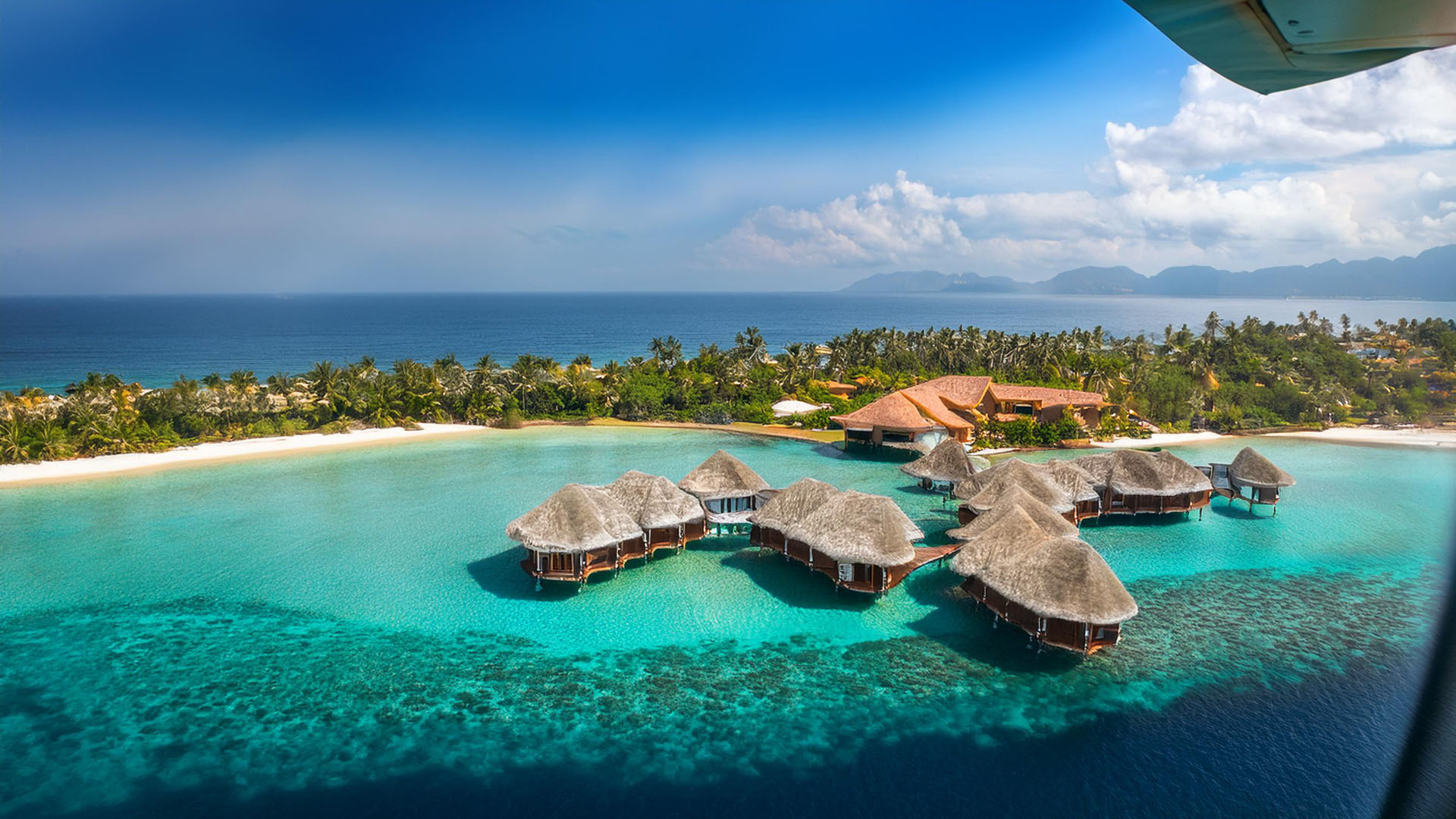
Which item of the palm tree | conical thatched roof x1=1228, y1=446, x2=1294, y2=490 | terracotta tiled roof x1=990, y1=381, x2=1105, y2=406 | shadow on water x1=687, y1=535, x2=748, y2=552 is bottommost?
shadow on water x1=687, y1=535, x2=748, y2=552


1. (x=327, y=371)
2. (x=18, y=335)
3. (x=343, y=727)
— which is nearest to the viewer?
(x=343, y=727)

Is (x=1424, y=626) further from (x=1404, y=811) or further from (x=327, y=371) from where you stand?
(x=327, y=371)

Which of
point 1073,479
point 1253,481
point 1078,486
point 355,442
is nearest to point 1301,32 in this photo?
point 1078,486

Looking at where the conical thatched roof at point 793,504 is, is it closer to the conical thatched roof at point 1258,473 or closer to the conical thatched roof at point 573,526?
the conical thatched roof at point 573,526

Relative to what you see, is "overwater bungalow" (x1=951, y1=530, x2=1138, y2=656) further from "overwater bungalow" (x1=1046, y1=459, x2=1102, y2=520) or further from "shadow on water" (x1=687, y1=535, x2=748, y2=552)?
"shadow on water" (x1=687, y1=535, x2=748, y2=552)

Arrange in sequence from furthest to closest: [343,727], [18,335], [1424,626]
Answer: [18,335]
[343,727]
[1424,626]

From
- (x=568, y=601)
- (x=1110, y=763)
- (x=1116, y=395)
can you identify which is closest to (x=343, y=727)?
(x=568, y=601)

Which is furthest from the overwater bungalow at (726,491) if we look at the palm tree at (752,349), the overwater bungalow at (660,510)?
the palm tree at (752,349)

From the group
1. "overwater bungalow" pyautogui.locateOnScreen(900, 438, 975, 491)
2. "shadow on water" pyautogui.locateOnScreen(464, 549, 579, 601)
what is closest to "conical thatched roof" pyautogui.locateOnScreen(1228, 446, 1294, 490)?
"overwater bungalow" pyautogui.locateOnScreen(900, 438, 975, 491)
